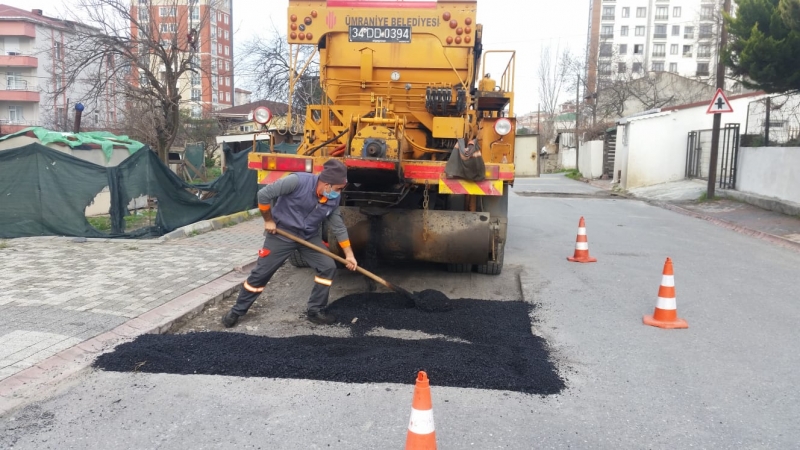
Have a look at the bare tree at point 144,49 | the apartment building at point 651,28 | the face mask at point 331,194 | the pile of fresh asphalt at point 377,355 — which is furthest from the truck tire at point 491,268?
the apartment building at point 651,28

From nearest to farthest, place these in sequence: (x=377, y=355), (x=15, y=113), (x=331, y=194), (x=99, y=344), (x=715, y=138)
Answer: (x=377, y=355) < (x=99, y=344) < (x=331, y=194) < (x=715, y=138) < (x=15, y=113)

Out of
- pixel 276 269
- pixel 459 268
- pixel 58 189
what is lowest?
pixel 459 268

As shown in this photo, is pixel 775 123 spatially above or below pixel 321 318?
above

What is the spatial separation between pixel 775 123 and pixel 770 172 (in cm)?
181

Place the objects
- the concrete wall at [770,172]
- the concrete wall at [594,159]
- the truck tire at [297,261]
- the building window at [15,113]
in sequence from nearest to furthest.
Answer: the truck tire at [297,261]
the concrete wall at [770,172]
the concrete wall at [594,159]
the building window at [15,113]

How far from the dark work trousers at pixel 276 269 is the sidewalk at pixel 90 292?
67 cm

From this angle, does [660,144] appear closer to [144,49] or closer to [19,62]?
[144,49]

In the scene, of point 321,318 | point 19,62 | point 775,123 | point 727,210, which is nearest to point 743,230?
point 727,210

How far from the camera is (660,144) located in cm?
2336

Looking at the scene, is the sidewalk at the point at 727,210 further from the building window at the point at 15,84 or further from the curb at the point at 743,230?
the building window at the point at 15,84

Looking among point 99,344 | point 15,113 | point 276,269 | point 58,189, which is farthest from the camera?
point 15,113

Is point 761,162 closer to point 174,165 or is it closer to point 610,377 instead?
point 610,377

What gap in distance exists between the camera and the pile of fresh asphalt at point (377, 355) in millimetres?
4102

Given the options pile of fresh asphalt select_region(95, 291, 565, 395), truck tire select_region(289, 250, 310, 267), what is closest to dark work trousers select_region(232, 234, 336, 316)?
pile of fresh asphalt select_region(95, 291, 565, 395)
